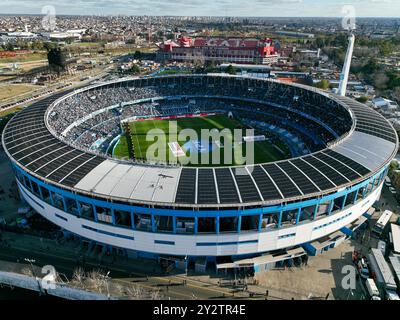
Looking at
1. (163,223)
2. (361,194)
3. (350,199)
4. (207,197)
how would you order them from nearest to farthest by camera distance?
(207,197), (163,223), (350,199), (361,194)

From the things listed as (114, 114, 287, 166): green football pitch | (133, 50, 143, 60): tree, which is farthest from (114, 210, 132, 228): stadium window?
(133, 50, 143, 60): tree

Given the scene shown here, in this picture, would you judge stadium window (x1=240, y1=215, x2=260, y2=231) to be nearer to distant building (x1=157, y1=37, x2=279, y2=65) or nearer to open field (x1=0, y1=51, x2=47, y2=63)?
distant building (x1=157, y1=37, x2=279, y2=65)

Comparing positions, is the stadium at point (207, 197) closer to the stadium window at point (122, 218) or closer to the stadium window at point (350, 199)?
the stadium window at point (122, 218)

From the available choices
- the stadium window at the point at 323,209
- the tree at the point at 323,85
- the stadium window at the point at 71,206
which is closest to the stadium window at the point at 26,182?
the stadium window at the point at 71,206

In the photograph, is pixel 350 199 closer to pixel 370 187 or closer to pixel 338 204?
pixel 338 204

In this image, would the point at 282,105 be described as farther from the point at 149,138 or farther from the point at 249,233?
→ the point at 249,233

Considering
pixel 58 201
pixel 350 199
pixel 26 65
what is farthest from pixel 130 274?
pixel 26 65
